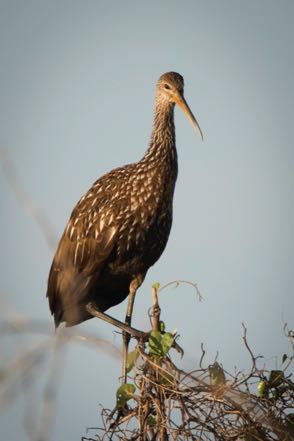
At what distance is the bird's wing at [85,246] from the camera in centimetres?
515

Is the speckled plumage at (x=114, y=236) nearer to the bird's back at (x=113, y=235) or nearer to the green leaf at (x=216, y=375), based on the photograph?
the bird's back at (x=113, y=235)

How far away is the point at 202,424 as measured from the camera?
9.26 ft

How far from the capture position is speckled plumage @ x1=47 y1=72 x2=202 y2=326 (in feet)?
16.8

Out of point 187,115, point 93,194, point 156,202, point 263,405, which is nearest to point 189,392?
point 263,405

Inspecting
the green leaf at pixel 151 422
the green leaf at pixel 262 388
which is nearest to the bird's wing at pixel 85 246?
the green leaf at pixel 151 422

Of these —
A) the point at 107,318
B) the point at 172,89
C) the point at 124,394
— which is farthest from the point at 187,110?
the point at 124,394

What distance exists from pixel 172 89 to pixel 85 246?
1.70 metres

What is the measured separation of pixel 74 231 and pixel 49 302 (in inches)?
24.6

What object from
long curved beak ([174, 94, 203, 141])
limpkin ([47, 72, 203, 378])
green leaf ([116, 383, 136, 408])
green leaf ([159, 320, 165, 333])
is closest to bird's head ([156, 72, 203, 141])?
long curved beak ([174, 94, 203, 141])

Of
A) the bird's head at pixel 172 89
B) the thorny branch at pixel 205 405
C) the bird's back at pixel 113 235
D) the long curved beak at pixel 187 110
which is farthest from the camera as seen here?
the bird's head at pixel 172 89

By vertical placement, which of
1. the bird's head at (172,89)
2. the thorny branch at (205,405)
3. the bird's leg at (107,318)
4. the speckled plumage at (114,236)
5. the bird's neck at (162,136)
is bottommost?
the thorny branch at (205,405)

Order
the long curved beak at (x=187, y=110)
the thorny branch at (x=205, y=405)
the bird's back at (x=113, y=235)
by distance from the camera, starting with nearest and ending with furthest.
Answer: the thorny branch at (x=205, y=405), the bird's back at (x=113, y=235), the long curved beak at (x=187, y=110)

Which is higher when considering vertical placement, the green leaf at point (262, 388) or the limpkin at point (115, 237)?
the limpkin at point (115, 237)

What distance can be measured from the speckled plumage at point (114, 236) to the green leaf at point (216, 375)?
83.2 inches
